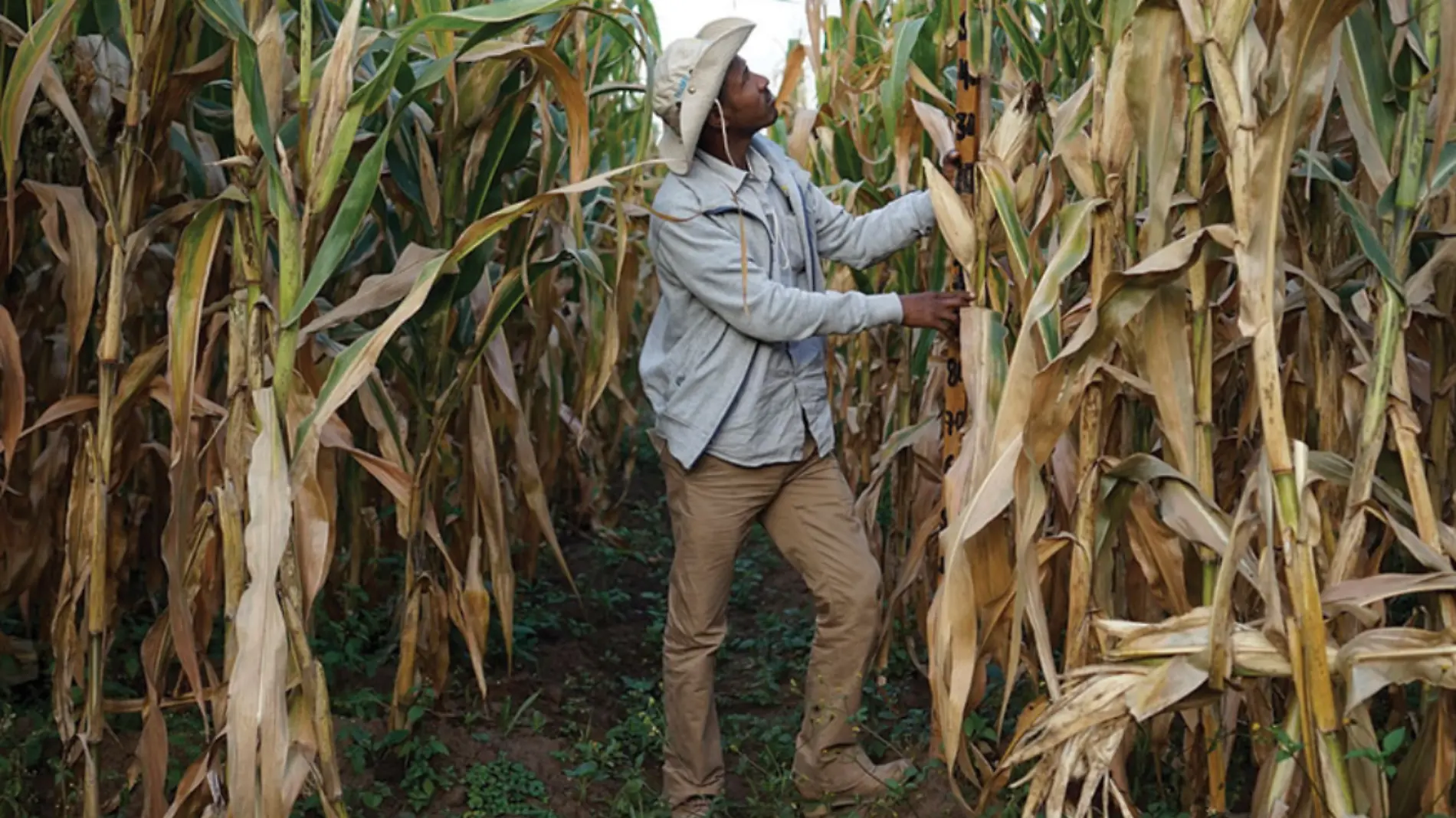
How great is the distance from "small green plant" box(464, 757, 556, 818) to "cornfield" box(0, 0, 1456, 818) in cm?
24

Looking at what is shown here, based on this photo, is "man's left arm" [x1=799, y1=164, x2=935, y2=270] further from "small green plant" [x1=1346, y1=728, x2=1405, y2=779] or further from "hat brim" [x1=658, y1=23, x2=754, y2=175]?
"small green plant" [x1=1346, y1=728, x2=1405, y2=779]

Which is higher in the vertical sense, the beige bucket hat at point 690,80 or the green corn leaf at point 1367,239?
the beige bucket hat at point 690,80

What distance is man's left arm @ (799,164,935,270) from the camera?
3031 mm

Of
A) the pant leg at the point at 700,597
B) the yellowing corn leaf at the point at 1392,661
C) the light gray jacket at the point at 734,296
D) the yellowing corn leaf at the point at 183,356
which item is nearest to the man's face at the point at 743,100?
the light gray jacket at the point at 734,296

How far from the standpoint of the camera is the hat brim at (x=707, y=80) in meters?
2.88

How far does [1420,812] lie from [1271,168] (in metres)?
1.03

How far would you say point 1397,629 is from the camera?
1756 mm

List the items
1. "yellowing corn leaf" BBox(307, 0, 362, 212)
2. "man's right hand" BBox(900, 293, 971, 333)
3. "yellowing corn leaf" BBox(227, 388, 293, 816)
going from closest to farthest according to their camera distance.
Answer: "yellowing corn leaf" BBox(227, 388, 293, 816), "yellowing corn leaf" BBox(307, 0, 362, 212), "man's right hand" BBox(900, 293, 971, 333)

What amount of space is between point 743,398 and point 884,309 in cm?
40

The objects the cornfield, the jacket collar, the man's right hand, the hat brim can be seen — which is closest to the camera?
the cornfield

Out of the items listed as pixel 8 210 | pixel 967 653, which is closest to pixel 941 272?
pixel 967 653

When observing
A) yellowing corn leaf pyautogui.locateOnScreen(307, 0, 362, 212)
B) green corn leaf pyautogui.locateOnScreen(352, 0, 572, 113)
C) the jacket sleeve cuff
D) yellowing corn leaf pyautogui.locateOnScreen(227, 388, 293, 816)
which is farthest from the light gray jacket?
yellowing corn leaf pyautogui.locateOnScreen(227, 388, 293, 816)

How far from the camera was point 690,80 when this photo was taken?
2.92m

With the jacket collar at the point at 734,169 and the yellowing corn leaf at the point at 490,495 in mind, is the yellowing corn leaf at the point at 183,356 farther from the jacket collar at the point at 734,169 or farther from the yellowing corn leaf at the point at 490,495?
the jacket collar at the point at 734,169
